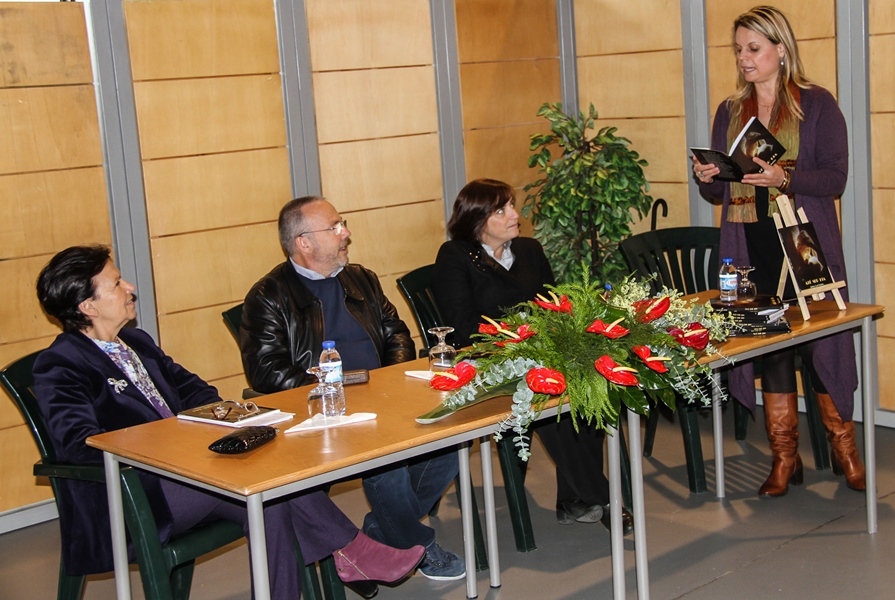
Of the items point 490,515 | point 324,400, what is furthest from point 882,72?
point 324,400

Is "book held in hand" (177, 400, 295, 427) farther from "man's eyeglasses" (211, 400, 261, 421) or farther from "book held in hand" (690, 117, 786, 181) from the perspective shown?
"book held in hand" (690, 117, 786, 181)

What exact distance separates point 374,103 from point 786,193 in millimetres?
2300

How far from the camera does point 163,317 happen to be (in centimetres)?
520

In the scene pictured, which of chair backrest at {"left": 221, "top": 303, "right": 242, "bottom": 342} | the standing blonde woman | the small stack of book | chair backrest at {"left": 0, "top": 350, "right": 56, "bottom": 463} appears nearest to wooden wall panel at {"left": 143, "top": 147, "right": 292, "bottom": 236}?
chair backrest at {"left": 221, "top": 303, "right": 242, "bottom": 342}

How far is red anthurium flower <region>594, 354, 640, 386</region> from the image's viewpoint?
309 centimetres

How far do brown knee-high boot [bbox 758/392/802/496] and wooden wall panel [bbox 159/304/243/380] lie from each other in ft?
8.27

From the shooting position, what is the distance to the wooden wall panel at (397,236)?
231 inches

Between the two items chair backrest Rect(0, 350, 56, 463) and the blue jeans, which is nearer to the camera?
chair backrest Rect(0, 350, 56, 463)

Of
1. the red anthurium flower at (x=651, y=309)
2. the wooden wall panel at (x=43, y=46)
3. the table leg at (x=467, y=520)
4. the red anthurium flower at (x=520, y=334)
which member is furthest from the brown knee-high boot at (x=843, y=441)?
the wooden wall panel at (x=43, y=46)

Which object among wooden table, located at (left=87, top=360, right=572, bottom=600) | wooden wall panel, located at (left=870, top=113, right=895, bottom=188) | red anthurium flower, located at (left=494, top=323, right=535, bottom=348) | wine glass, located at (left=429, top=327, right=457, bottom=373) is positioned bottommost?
wooden table, located at (left=87, top=360, right=572, bottom=600)

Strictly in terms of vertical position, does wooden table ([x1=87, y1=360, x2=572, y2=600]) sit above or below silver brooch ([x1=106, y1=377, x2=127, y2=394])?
below

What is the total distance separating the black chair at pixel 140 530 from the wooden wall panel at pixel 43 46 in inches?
64.5

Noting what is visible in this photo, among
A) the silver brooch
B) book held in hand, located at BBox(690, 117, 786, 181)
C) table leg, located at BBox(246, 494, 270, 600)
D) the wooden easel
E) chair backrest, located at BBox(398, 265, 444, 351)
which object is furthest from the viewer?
chair backrest, located at BBox(398, 265, 444, 351)

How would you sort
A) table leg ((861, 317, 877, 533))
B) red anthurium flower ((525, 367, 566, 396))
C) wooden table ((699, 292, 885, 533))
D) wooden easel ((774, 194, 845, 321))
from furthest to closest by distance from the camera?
table leg ((861, 317, 877, 533)), wooden easel ((774, 194, 845, 321)), wooden table ((699, 292, 885, 533)), red anthurium flower ((525, 367, 566, 396))
